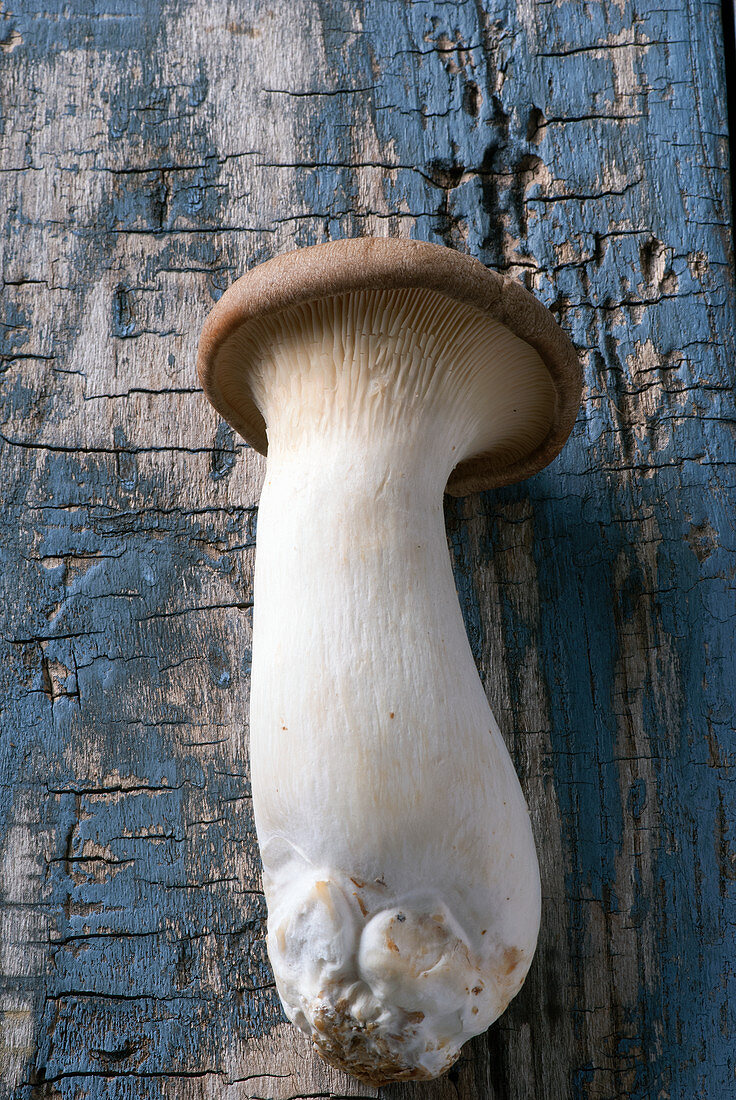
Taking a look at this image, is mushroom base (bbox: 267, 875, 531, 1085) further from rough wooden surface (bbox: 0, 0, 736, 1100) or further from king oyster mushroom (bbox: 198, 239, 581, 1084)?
rough wooden surface (bbox: 0, 0, 736, 1100)

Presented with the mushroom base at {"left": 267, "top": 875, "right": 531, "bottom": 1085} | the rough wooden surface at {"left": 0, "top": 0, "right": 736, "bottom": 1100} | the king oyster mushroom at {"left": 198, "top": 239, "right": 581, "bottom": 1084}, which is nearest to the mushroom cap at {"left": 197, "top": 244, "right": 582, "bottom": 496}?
the king oyster mushroom at {"left": 198, "top": 239, "right": 581, "bottom": 1084}

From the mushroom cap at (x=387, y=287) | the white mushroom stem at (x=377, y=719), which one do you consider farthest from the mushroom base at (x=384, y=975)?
the mushroom cap at (x=387, y=287)

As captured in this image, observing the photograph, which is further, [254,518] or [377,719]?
[254,518]

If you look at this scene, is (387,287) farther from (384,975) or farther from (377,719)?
(384,975)

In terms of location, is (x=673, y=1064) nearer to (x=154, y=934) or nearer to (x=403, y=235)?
(x=154, y=934)

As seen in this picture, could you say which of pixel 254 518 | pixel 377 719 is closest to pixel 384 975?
pixel 377 719

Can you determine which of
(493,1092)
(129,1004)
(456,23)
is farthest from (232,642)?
(456,23)

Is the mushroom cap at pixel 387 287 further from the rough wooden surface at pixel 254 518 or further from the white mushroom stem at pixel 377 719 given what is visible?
the rough wooden surface at pixel 254 518

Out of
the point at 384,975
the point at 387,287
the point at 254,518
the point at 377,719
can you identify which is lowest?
the point at 384,975
